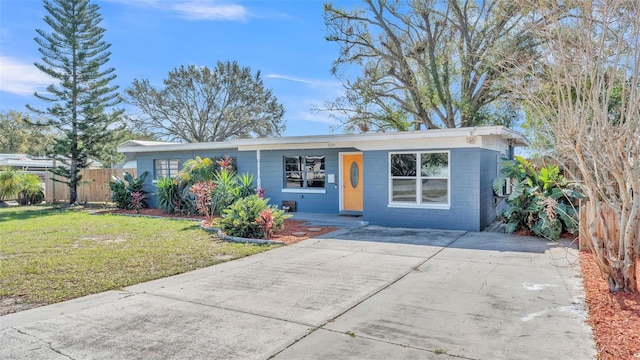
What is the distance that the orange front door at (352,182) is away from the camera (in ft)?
41.3

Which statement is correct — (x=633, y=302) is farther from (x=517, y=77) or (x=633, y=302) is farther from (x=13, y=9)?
(x=13, y=9)

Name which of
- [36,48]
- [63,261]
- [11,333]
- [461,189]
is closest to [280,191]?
[461,189]

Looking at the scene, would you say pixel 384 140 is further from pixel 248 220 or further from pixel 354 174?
pixel 248 220

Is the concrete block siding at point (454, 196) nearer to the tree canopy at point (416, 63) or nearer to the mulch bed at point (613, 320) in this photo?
the mulch bed at point (613, 320)

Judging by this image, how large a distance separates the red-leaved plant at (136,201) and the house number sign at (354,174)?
8.51 meters

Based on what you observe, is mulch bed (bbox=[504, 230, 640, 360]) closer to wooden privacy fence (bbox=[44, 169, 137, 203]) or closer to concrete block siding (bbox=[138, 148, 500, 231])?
concrete block siding (bbox=[138, 148, 500, 231])

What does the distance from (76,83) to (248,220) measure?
13.9 m

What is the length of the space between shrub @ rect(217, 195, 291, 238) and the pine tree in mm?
12311

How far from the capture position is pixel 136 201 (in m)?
15.5

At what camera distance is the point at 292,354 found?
333cm

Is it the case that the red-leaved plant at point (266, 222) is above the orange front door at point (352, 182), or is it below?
below

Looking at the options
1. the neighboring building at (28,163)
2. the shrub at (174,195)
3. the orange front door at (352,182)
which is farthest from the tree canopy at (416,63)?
the neighboring building at (28,163)

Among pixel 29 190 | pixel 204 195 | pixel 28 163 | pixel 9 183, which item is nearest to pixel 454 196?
pixel 204 195

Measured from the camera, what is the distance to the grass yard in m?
5.45
